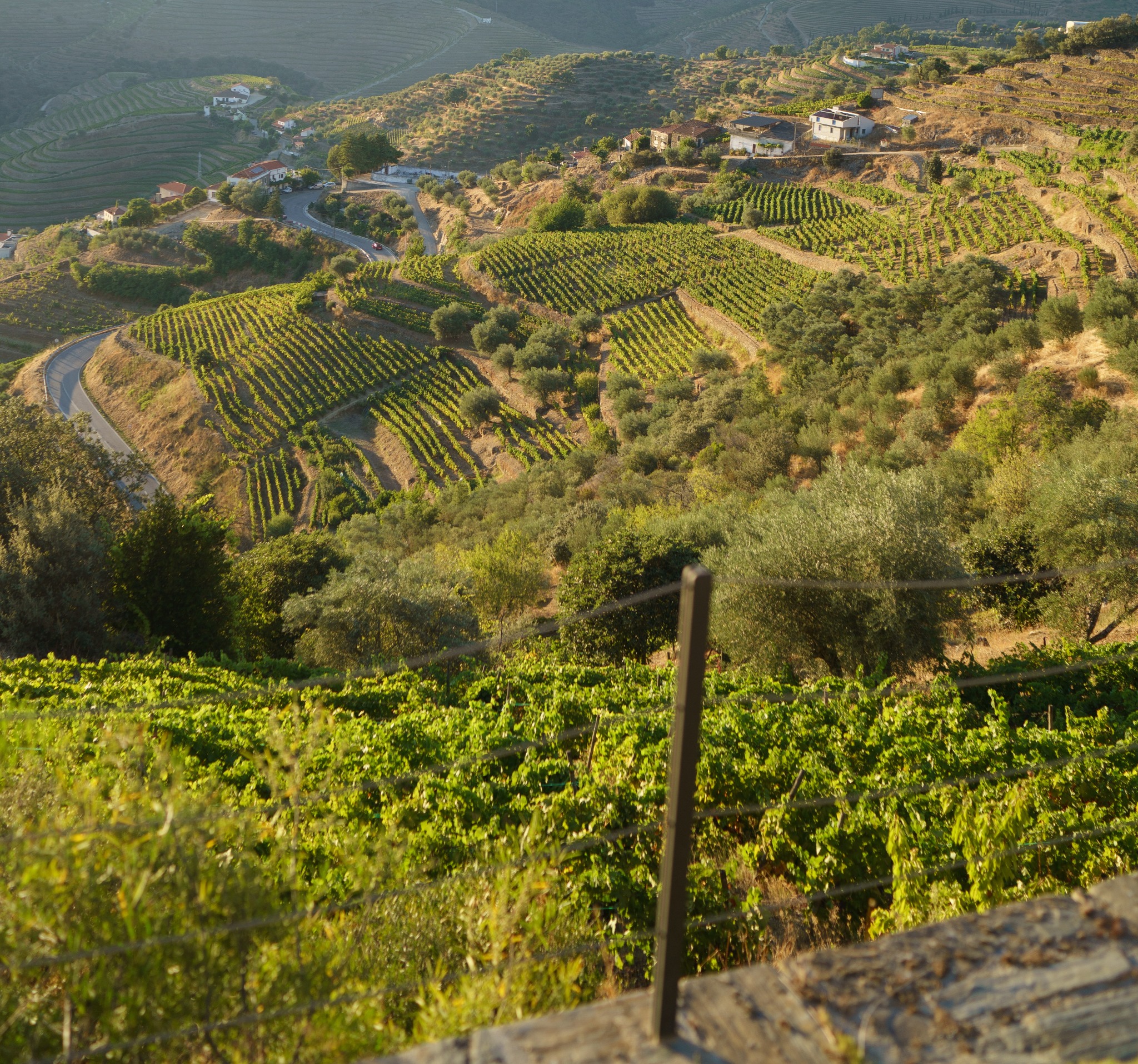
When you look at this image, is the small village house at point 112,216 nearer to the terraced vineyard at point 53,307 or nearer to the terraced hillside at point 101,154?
the terraced vineyard at point 53,307

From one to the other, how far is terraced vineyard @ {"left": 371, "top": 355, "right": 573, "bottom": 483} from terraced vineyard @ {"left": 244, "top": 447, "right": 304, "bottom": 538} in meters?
6.57

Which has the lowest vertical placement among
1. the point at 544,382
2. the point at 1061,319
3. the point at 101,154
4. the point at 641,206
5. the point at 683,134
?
the point at 544,382

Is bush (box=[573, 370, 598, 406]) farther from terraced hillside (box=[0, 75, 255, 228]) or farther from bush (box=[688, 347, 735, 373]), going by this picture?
terraced hillside (box=[0, 75, 255, 228])

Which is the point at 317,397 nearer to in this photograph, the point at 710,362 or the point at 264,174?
the point at 710,362

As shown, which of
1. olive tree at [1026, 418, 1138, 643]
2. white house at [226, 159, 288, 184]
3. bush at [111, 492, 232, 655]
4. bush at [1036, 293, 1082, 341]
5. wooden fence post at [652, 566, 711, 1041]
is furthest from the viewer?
white house at [226, 159, 288, 184]

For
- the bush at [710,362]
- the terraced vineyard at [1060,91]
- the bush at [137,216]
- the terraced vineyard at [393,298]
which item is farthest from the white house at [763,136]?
the bush at [137,216]

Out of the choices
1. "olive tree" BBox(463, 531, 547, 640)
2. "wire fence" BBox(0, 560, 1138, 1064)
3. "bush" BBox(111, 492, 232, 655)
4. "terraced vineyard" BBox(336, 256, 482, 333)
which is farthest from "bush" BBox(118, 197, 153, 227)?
"wire fence" BBox(0, 560, 1138, 1064)

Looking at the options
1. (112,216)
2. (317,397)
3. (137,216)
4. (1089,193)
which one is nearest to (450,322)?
(317,397)

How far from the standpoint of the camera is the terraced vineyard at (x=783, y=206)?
6256cm

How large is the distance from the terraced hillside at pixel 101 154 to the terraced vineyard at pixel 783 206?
90.9 metres

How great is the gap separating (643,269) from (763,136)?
33.9m

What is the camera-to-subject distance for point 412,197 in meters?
95.8

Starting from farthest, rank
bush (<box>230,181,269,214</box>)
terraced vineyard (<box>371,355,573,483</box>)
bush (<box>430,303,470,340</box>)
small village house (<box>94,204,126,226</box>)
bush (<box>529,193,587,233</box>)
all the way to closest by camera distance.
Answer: small village house (<box>94,204,126,226</box>) → bush (<box>230,181,269,214</box>) → bush (<box>529,193,587,233</box>) → bush (<box>430,303,470,340</box>) → terraced vineyard (<box>371,355,573,483</box>)

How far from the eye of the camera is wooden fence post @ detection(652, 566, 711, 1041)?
8.79 ft
